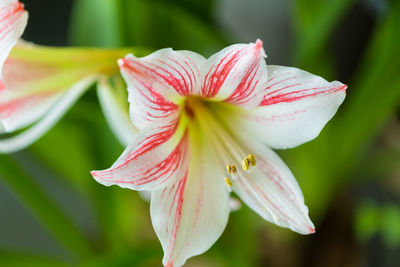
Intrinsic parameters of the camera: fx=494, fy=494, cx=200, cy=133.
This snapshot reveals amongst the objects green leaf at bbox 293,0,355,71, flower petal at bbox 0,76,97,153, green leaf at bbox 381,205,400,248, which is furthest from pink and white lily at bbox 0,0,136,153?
green leaf at bbox 381,205,400,248

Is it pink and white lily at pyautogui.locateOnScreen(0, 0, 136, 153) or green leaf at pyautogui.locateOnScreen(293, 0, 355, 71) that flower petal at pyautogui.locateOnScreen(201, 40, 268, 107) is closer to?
pink and white lily at pyautogui.locateOnScreen(0, 0, 136, 153)

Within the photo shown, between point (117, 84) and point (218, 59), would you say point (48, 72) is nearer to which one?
point (117, 84)

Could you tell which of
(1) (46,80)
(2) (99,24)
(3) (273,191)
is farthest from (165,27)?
(3) (273,191)

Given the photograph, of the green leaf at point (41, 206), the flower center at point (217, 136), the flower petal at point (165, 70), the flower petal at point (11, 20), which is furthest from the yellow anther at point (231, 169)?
the green leaf at point (41, 206)

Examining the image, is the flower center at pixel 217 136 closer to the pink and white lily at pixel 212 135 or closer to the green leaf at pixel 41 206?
the pink and white lily at pixel 212 135

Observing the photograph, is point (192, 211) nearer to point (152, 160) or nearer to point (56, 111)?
point (152, 160)

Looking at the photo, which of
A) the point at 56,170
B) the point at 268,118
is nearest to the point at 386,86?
the point at 268,118

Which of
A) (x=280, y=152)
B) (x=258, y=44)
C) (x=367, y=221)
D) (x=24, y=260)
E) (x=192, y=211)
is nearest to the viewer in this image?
(x=258, y=44)
